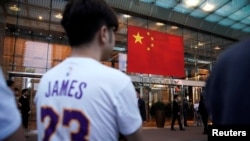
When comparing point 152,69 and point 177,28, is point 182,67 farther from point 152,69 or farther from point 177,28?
point 177,28

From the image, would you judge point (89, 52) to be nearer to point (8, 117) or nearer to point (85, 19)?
point (85, 19)

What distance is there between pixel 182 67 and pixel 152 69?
2.29 meters

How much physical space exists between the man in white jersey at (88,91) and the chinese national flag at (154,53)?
497 inches

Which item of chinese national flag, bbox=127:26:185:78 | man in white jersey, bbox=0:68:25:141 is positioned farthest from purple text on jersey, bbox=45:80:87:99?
chinese national flag, bbox=127:26:185:78

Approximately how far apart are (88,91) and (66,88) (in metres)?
0.13

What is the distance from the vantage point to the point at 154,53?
14969mm

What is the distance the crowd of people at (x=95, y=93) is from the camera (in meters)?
0.98

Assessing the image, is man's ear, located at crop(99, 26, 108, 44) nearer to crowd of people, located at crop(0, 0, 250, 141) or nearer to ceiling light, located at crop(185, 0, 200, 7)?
crowd of people, located at crop(0, 0, 250, 141)

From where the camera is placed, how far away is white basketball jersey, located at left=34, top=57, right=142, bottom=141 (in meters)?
1.13

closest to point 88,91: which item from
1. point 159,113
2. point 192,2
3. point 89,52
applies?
point 89,52

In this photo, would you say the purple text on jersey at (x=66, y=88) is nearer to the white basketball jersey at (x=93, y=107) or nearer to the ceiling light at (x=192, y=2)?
the white basketball jersey at (x=93, y=107)

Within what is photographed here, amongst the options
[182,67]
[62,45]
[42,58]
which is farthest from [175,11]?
[42,58]

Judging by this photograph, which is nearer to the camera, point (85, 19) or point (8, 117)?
point (8, 117)

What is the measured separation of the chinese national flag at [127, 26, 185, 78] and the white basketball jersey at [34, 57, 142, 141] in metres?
12.7
